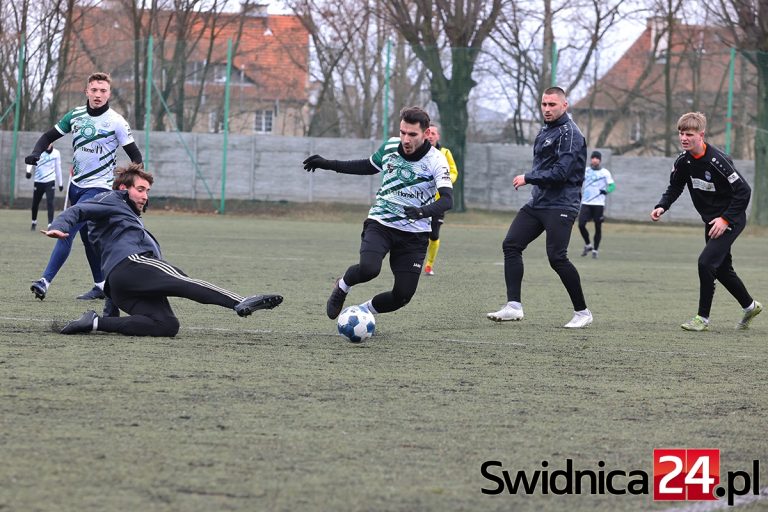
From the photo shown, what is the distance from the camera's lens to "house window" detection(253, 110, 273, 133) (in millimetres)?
34369

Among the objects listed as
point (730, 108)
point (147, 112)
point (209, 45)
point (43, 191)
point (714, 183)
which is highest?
point (209, 45)

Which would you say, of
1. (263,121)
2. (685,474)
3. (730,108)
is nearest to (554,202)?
(685,474)

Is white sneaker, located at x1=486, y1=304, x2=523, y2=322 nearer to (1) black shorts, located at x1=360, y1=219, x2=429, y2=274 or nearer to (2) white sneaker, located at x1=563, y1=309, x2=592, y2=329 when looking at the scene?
(2) white sneaker, located at x1=563, y1=309, x2=592, y2=329

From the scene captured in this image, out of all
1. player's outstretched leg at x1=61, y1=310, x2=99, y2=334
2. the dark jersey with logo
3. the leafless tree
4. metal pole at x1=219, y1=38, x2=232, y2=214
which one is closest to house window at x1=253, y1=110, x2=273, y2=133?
metal pole at x1=219, y1=38, x2=232, y2=214

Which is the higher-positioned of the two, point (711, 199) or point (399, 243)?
point (711, 199)

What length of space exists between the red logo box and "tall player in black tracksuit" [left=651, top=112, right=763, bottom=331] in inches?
186

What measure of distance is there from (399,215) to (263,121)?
30.5 m

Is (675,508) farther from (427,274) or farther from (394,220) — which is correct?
(427,274)

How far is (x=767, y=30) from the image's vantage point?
30422mm

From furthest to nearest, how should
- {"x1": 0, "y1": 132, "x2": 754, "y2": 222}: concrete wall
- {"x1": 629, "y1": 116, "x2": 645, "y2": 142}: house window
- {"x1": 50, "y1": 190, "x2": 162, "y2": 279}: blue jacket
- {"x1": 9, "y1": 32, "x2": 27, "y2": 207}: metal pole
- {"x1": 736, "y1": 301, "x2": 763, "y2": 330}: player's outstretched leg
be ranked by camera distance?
{"x1": 629, "y1": 116, "x2": 645, "y2": 142}: house window < {"x1": 0, "y1": 132, "x2": 754, "y2": 222}: concrete wall < {"x1": 9, "y1": 32, "x2": 27, "y2": 207}: metal pole < {"x1": 736, "y1": 301, "x2": 763, "y2": 330}: player's outstretched leg < {"x1": 50, "y1": 190, "x2": 162, "y2": 279}: blue jacket

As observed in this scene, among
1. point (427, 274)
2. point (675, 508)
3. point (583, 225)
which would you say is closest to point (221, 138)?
point (583, 225)

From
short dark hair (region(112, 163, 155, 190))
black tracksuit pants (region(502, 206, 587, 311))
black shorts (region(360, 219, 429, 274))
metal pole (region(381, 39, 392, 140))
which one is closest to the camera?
short dark hair (region(112, 163, 155, 190))

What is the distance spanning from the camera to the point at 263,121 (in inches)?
1505

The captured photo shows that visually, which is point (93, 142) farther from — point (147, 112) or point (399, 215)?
point (147, 112)
